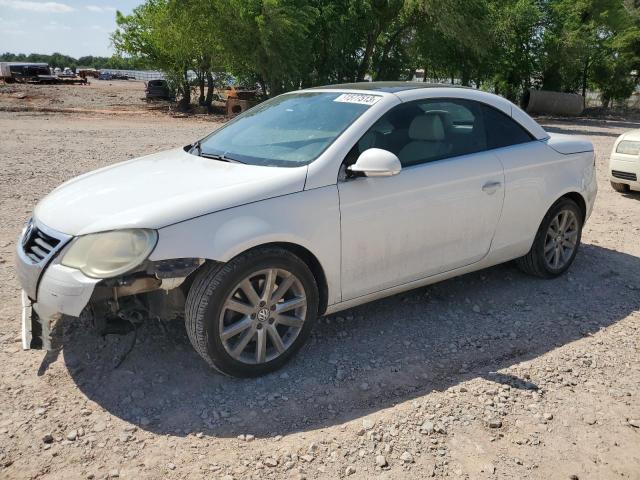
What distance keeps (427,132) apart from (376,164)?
33.3 inches

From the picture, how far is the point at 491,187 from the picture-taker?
169 inches

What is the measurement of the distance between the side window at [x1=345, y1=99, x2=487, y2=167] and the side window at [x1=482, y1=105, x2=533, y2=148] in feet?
0.23

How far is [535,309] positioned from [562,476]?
201 cm

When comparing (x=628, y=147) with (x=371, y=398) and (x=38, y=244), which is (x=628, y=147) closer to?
(x=371, y=398)

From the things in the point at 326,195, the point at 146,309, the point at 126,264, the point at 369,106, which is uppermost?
the point at 369,106

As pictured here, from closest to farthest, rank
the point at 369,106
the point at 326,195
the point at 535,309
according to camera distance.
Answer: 1. the point at 326,195
2. the point at 369,106
3. the point at 535,309

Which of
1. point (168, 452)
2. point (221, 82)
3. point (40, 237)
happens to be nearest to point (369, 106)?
point (40, 237)

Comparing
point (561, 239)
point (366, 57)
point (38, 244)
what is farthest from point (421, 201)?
point (366, 57)

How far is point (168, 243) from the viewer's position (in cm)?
304

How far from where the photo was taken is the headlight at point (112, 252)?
9.87 ft

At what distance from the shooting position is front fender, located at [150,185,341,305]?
3072 mm

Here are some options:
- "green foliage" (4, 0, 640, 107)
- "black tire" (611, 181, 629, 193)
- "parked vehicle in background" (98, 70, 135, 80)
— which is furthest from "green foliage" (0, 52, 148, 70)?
"black tire" (611, 181, 629, 193)

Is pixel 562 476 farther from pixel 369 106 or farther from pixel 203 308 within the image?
pixel 369 106

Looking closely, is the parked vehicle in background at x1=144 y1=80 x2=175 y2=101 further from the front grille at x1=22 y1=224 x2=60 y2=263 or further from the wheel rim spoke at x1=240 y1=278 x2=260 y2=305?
the wheel rim spoke at x1=240 y1=278 x2=260 y2=305
